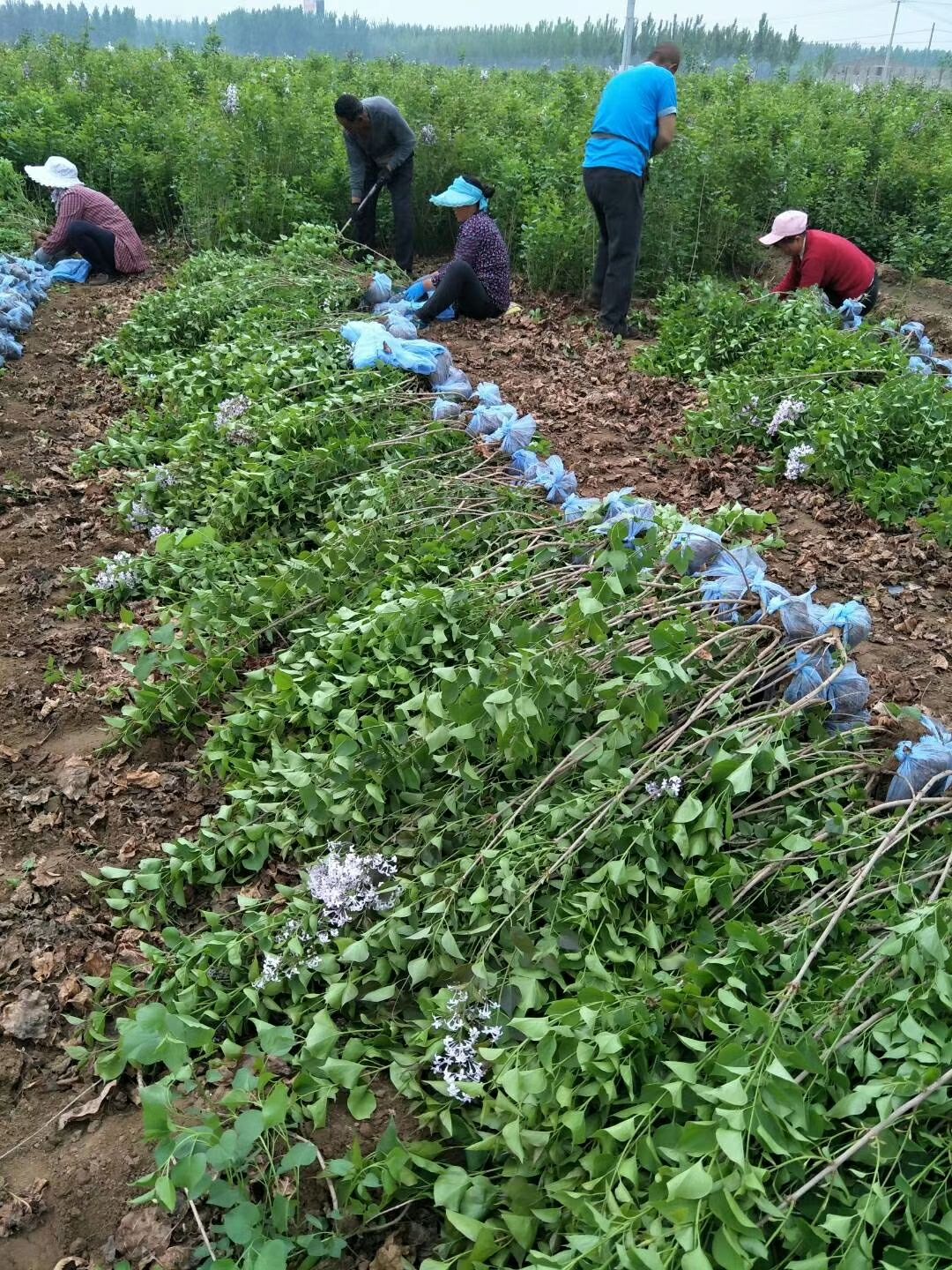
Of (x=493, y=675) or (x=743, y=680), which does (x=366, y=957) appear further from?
(x=743, y=680)

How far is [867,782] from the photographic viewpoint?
2.44 meters

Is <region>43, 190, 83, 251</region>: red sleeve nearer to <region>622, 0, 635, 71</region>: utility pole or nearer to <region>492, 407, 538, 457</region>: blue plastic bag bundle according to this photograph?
<region>492, 407, 538, 457</region>: blue plastic bag bundle

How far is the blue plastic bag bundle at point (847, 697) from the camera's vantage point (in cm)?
257

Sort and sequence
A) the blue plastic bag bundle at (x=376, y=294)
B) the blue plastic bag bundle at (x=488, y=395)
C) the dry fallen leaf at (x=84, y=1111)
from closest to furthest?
1. the dry fallen leaf at (x=84, y=1111)
2. the blue plastic bag bundle at (x=488, y=395)
3. the blue plastic bag bundle at (x=376, y=294)

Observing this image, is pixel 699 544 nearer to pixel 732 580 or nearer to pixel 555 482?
pixel 732 580

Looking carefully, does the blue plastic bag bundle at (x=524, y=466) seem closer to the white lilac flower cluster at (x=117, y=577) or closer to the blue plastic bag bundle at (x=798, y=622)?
the blue plastic bag bundle at (x=798, y=622)

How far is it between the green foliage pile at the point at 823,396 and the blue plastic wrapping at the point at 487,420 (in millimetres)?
1041

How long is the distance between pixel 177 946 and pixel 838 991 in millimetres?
1551

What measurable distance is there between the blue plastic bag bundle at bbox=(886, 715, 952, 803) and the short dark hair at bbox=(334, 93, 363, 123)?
6510mm

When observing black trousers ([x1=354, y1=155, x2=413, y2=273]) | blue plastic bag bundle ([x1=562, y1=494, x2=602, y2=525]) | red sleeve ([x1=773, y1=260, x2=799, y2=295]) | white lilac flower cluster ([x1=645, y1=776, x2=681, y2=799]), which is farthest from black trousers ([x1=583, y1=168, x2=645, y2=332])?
white lilac flower cluster ([x1=645, y1=776, x2=681, y2=799])

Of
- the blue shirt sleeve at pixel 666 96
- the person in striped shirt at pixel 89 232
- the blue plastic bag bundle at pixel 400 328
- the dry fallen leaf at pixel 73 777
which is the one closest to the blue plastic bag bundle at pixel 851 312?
the blue shirt sleeve at pixel 666 96

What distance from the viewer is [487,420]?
442cm

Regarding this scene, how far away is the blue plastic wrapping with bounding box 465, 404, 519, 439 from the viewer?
4410mm

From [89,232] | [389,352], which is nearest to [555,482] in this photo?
[389,352]
